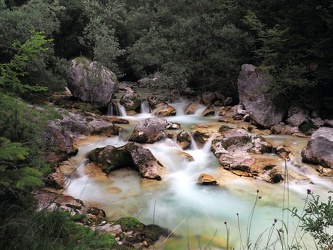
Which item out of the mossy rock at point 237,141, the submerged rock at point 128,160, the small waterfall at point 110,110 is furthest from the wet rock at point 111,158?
the small waterfall at point 110,110

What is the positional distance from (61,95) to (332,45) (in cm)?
1503

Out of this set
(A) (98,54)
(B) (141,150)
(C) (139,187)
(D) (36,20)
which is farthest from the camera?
(A) (98,54)

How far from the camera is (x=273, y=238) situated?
5.61m

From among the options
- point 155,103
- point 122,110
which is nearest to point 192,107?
point 155,103

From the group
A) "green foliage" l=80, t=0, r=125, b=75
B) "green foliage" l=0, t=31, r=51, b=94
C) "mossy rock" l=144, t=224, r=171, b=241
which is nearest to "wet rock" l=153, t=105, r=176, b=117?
"green foliage" l=80, t=0, r=125, b=75

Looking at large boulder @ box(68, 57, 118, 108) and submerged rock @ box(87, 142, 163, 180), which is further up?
large boulder @ box(68, 57, 118, 108)

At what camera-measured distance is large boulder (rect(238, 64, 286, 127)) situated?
42.8ft

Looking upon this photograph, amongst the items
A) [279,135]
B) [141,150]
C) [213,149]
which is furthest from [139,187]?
[279,135]

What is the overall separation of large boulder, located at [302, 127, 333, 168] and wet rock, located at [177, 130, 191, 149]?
13.9 feet

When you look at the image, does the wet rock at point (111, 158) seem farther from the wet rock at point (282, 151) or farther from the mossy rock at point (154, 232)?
the wet rock at point (282, 151)

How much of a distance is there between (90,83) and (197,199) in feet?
33.4

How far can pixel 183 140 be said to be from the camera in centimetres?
1090

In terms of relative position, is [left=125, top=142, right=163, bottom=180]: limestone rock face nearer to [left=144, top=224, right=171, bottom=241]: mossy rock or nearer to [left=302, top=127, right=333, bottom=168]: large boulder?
[left=144, top=224, right=171, bottom=241]: mossy rock

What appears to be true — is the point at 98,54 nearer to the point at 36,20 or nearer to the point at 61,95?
the point at 61,95
